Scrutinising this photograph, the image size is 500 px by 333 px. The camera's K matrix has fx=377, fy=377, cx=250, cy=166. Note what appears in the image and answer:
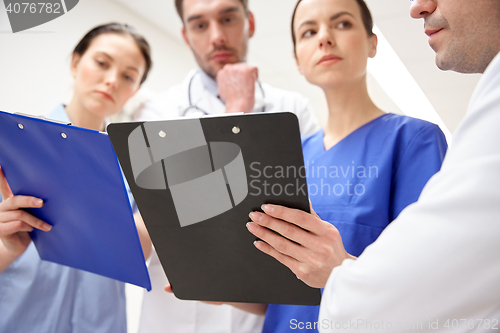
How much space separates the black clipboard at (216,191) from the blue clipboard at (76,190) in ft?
0.30

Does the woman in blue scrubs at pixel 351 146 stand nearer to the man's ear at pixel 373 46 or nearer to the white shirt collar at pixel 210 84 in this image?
the man's ear at pixel 373 46

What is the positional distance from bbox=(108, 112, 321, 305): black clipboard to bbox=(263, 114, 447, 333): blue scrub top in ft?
0.64

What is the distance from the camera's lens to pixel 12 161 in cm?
75

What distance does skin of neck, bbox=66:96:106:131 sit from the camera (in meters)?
1.20

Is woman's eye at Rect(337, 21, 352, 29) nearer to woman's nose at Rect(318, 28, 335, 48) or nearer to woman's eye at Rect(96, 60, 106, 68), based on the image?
woman's nose at Rect(318, 28, 335, 48)

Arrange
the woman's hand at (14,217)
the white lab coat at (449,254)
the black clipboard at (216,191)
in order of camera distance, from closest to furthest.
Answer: the white lab coat at (449,254) < the black clipboard at (216,191) < the woman's hand at (14,217)

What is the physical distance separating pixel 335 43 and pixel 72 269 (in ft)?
3.05

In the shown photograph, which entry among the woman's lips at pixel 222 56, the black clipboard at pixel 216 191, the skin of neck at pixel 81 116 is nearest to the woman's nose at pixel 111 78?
the skin of neck at pixel 81 116

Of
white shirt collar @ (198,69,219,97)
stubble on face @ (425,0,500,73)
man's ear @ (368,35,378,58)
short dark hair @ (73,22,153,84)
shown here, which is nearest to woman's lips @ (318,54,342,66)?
man's ear @ (368,35,378,58)

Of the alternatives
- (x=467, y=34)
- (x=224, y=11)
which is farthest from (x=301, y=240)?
(x=224, y=11)

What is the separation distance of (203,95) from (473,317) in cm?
114

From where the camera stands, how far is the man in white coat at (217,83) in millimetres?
1173

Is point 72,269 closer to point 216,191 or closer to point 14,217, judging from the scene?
point 14,217

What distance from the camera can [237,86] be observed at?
3.92 ft
